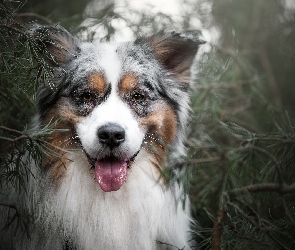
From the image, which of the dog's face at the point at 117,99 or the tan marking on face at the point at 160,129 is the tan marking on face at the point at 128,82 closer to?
the dog's face at the point at 117,99

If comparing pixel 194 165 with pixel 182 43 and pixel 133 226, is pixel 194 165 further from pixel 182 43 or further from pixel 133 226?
pixel 182 43

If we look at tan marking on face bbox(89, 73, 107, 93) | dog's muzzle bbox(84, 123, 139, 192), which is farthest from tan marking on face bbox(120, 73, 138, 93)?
dog's muzzle bbox(84, 123, 139, 192)

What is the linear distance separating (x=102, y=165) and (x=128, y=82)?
711 mm

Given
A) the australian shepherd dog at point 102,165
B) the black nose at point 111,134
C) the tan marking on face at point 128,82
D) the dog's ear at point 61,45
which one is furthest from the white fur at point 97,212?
the dog's ear at point 61,45

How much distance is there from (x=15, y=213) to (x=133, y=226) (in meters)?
1.00

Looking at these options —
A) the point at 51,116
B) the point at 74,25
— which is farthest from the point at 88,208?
the point at 74,25

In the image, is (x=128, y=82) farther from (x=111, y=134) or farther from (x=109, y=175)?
(x=109, y=175)

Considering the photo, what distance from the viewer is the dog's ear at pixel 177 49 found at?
4.00 meters

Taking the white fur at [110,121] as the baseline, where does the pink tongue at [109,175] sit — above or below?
below

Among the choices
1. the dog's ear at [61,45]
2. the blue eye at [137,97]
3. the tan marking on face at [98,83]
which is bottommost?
A: the blue eye at [137,97]

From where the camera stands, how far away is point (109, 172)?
3.52 meters

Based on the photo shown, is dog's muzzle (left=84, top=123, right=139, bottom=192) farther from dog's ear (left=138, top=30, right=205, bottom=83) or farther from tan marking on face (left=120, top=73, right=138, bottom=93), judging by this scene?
dog's ear (left=138, top=30, right=205, bottom=83)

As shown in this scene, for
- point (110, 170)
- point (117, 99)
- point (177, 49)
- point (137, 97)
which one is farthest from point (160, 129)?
point (177, 49)

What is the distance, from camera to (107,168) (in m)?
3.51
